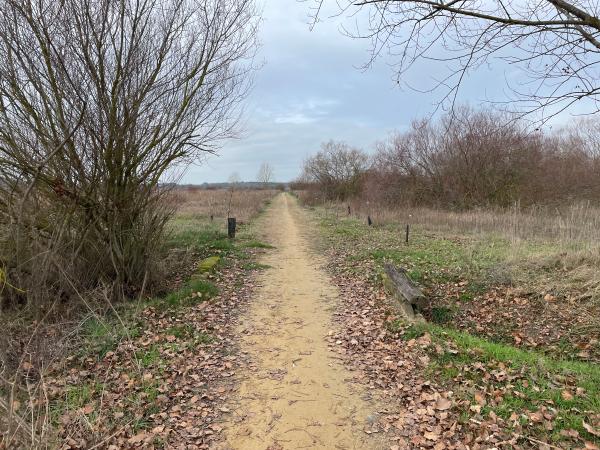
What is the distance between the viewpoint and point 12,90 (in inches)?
256

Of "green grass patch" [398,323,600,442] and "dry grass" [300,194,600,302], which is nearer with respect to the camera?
"green grass patch" [398,323,600,442]

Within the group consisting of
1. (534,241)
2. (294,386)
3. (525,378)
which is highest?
(534,241)

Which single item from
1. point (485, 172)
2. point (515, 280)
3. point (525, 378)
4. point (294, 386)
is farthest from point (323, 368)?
point (485, 172)

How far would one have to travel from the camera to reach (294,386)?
4.55 m

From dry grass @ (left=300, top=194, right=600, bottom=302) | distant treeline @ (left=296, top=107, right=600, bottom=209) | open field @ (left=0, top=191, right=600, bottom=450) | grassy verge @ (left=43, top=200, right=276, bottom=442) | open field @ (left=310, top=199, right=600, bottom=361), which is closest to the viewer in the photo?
open field @ (left=0, top=191, right=600, bottom=450)

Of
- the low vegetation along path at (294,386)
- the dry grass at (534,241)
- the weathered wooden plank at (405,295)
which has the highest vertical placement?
the dry grass at (534,241)

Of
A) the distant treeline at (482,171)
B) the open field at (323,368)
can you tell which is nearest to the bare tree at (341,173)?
the distant treeline at (482,171)

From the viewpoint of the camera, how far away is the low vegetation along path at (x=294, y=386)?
147 inches

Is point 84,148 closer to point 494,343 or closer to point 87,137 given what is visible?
point 87,137

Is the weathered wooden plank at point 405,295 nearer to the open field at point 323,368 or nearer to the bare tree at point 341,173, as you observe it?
the open field at point 323,368

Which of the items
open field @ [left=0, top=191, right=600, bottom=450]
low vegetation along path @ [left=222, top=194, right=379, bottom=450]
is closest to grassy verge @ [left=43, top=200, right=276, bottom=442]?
open field @ [left=0, top=191, right=600, bottom=450]

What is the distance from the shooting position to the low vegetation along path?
3725mm

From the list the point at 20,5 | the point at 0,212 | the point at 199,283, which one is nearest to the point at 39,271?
the point at 0,212

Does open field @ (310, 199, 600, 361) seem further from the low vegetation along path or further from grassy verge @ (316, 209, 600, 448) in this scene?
the low vegetation along path
